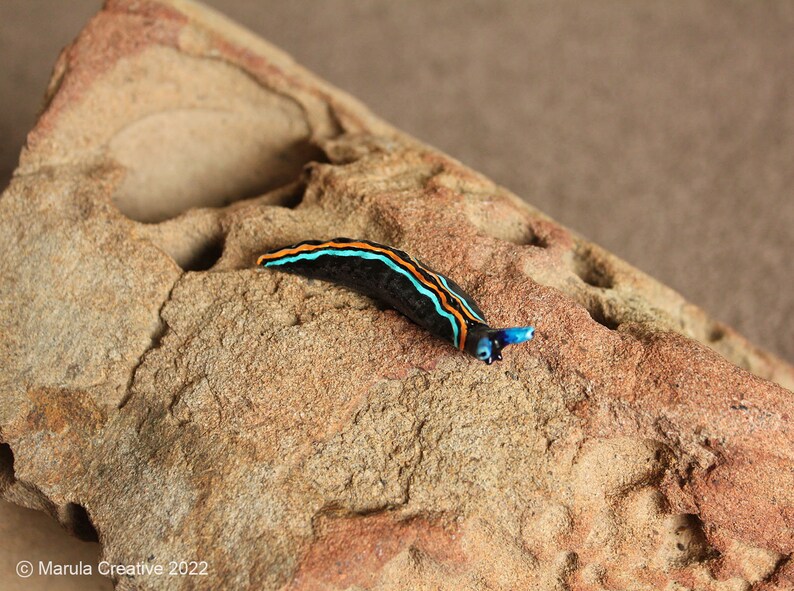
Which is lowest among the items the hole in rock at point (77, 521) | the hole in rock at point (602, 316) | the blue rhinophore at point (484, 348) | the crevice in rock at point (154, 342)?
the hole in rock at point (77, 521)

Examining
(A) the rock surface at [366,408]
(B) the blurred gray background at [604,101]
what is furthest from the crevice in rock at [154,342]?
(B) the blurred gray background at [604,101]

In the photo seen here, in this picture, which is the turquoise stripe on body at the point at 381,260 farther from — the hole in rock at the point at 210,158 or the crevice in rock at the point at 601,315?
the hole in rock at the point at 210,158

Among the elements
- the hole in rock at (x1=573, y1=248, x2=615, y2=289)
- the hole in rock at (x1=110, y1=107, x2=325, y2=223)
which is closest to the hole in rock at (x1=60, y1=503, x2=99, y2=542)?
the hole in rock at (x1=110, y1=107, x2=325, y2=223)

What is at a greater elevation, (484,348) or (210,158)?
(484,348)

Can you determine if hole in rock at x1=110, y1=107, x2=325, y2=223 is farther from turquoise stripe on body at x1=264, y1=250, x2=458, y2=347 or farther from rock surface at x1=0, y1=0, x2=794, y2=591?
turquoise stripe on body at x1=264, y1=250, x2=458, y2=347

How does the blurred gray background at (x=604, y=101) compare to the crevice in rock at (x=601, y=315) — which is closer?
the crevice in rock at (x=601, y=315)

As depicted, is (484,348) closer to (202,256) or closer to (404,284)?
(404,284)

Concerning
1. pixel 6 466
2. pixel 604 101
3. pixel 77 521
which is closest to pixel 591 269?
pixel 77 521
